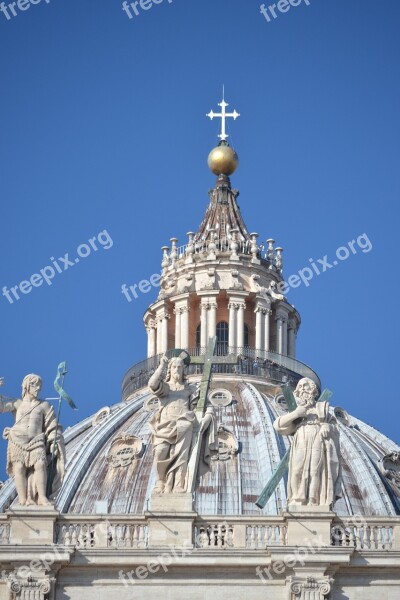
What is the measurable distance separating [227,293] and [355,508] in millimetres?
21587

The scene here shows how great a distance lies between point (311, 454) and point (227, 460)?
174 ft

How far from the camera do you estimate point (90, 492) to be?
119625mm

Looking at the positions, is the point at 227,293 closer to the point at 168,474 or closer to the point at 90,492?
the point at 90,492

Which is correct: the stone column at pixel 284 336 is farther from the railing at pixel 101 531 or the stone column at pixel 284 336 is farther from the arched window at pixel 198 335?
the railing at pixel 101 531

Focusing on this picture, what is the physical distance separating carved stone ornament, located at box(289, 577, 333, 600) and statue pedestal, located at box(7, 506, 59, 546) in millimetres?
6422

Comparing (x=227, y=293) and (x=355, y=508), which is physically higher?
(x=227, y=293)

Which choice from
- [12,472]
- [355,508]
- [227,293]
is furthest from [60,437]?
[227,293]

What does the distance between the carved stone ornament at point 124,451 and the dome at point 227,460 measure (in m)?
0.05

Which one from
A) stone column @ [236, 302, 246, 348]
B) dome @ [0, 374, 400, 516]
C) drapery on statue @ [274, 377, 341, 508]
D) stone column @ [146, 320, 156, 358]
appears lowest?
drapery on statue @ [274, 377, 341, 508]

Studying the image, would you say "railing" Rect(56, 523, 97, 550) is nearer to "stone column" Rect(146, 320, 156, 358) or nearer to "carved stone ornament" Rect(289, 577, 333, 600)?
"carved stone ornament" Rect(289, 577, 333, 600)

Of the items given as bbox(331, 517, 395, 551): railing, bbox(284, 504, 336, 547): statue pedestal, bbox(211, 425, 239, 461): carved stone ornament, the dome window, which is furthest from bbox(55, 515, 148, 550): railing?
the dome window

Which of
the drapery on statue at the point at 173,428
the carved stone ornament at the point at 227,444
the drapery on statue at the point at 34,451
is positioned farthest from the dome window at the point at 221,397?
the drapery on statue at the point at 34,451

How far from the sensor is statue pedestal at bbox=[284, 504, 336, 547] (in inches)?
2598

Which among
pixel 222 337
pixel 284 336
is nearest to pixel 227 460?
pixel 222 337
